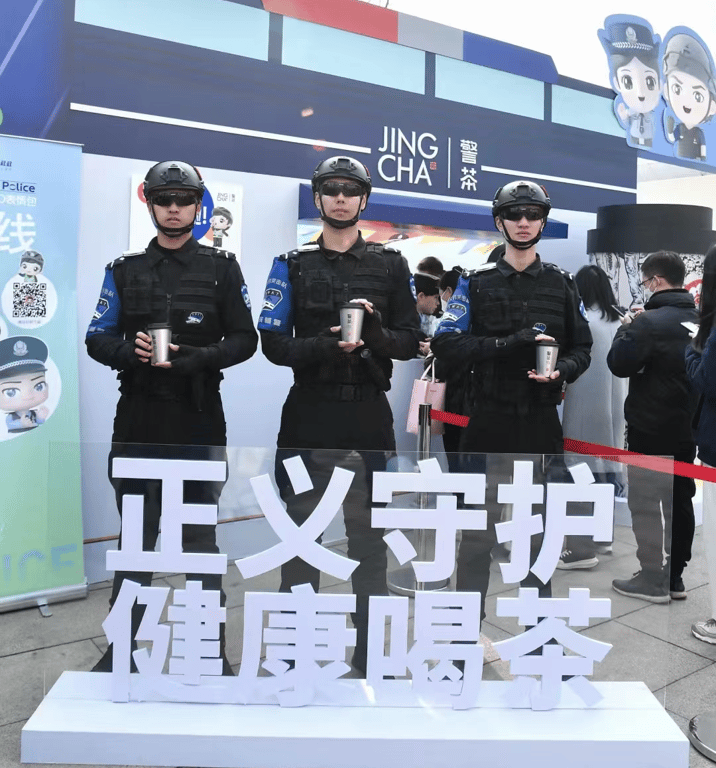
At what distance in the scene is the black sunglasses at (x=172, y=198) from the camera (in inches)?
108

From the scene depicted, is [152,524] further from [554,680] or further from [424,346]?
[424,346]

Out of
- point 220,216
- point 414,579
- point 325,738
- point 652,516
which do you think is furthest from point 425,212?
point 325,738

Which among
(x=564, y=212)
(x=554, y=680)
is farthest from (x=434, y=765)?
(x=564, y=212)

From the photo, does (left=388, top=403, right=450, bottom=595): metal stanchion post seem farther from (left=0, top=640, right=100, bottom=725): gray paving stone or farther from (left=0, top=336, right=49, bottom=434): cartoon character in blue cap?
(left=0, top=336, right=49, bottom=434): cartoon character in blue cap

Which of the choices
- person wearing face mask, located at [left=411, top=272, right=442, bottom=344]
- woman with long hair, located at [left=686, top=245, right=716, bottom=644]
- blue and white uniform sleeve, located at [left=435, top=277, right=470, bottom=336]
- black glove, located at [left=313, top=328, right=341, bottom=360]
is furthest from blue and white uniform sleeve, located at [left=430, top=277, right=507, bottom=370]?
person wearing face mask, located at [left=411, top=272, right=442, bottom=344]

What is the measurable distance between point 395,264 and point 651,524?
1.23 metres

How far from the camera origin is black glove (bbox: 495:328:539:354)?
281 centimetres

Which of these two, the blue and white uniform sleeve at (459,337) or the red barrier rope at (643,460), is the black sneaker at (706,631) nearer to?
the red barrier rope at (643,460)

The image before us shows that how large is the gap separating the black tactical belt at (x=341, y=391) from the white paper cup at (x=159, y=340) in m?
0.52

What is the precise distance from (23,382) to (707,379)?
106 inches

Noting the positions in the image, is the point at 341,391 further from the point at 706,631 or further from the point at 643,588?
the point at 706,631

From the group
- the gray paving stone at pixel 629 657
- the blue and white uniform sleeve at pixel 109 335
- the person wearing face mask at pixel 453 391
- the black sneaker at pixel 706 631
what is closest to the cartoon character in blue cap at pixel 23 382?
the blue and white uniform sleeve at pixel 109 335

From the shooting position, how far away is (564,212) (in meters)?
5.60

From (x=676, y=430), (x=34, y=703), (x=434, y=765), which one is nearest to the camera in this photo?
(x=434, y=765)
